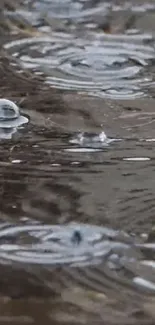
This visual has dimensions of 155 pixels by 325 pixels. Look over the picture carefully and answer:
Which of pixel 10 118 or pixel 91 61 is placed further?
pixel 91 61

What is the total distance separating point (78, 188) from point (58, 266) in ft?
1.11

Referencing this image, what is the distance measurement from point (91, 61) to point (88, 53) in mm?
90

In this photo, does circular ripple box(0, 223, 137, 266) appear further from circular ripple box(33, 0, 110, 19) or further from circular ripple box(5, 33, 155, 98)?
circular ripple box(33, 0, 110, 19)

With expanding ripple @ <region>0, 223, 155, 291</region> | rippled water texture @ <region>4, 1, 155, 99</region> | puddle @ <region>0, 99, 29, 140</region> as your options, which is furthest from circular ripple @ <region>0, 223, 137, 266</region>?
rippled water texture @ <region>4, 1, 155, 99</region>

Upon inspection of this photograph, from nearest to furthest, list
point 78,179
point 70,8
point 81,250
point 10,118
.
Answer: point 81,250 → point 78,179 → point 10,118 → point 70,8

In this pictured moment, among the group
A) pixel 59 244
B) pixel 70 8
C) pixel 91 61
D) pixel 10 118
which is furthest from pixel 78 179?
pixel 70 8

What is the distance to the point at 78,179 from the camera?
1946 mm

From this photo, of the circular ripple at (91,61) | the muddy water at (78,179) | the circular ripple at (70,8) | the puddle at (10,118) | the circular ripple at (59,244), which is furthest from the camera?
the circular ripple at (70,8)

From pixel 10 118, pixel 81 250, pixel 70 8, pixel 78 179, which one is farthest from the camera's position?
pixel 70 8

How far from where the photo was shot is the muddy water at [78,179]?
150 centimetres

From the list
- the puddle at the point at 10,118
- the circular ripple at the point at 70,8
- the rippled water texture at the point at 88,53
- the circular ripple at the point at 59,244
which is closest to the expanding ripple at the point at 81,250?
the circular ripple at the point at 59,244

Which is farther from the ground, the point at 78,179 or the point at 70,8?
the point at 78,179

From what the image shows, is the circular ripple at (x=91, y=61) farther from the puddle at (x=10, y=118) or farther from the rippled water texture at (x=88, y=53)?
the puddle at (x=10, y=118)

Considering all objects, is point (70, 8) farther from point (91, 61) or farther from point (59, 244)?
point (59, 244)
